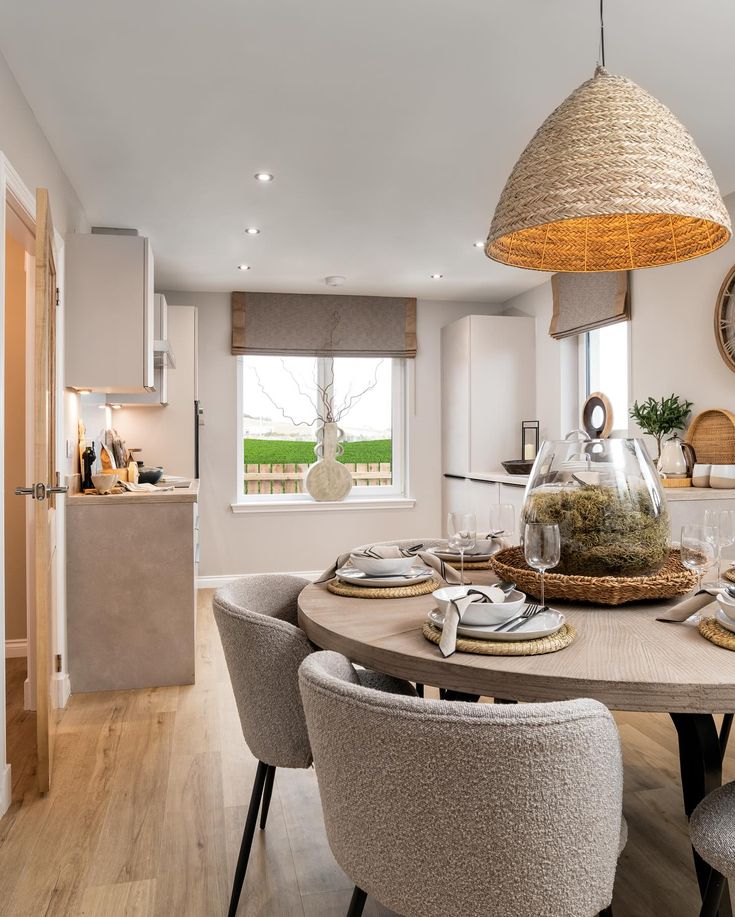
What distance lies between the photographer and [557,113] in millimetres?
1585

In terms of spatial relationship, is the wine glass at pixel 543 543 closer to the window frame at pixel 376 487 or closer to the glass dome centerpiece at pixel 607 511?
the glass dome centerpiece at pixel 607 511

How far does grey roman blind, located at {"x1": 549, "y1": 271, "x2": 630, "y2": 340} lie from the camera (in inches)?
170

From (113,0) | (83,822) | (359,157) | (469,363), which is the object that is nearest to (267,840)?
(83,822)

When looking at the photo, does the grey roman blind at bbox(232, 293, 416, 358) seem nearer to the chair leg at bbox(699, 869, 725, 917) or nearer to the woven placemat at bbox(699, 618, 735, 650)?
the woven placemat at bbox(699, 618, 735, 650)

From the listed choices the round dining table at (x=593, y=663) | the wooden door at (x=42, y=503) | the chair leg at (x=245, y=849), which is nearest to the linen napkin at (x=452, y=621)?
the round dining table at (x=593, y=663)

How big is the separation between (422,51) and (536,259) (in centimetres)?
85

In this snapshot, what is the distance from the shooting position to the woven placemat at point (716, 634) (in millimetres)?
1322

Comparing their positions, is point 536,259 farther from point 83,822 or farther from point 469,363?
point 469,363

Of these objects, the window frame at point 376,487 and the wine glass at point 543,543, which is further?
the window frame at point 376,487

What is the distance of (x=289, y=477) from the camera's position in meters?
5.99

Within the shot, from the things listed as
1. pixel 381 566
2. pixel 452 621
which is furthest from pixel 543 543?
pixel 381 566

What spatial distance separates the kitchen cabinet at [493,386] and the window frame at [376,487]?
624 millimetres

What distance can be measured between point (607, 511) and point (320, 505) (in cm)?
433

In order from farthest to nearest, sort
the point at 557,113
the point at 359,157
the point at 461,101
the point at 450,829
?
1. the point at 359,157
2. the point at 461,101
3. the point at 557,113
4. the point at 450,829
